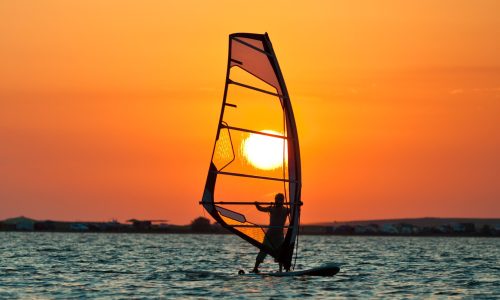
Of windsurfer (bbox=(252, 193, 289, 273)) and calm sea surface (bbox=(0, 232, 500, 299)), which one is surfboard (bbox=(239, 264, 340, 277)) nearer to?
calm sea surface (bbox=(0, 232, 500, 299))

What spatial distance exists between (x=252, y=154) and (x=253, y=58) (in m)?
2.72

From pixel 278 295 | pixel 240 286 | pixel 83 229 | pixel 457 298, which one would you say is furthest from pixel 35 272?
pixel 83 229

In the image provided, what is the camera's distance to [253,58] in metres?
31.1

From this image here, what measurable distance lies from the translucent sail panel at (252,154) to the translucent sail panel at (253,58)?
1.63m

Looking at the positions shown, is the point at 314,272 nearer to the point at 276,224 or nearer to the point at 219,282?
the point at 276,224

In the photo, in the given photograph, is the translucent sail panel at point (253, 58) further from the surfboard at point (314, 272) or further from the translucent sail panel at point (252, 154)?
the surfboard at point (314, 272)

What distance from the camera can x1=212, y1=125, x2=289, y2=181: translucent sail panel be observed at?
101 ft

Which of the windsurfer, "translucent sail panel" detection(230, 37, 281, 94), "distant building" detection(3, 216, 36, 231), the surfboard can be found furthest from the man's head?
"distant building" detection(3, 216, 36, 231)

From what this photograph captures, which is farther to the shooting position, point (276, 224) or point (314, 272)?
point (314, 272)

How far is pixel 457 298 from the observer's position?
28297 millimetres

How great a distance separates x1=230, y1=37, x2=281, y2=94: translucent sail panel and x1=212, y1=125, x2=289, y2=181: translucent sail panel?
163 centimetres

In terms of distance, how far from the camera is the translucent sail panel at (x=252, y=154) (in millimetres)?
30750

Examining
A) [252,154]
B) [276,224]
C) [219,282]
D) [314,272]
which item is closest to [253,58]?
[252,154]

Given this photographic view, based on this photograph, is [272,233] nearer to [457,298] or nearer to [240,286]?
[240,286]
